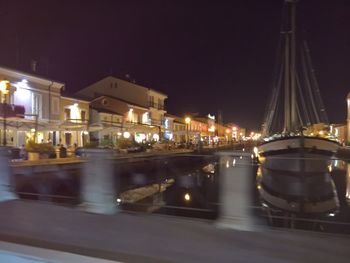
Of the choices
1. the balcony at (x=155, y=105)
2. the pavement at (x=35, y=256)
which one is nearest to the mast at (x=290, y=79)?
the pavement at (x=35, y=256)

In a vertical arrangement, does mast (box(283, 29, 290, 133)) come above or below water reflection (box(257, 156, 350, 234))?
above

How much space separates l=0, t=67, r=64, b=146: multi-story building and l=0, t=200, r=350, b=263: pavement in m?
25.2

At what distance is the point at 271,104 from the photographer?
41.9 metres

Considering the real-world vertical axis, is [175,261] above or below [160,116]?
below

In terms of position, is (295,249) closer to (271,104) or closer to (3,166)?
(3,166)

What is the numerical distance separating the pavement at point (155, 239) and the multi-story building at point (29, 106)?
25.2m

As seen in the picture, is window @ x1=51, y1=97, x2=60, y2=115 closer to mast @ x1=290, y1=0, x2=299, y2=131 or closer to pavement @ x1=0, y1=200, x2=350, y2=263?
mast @ x1=290, y1=0, x2=299, y2=131

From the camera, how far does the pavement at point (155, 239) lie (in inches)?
226

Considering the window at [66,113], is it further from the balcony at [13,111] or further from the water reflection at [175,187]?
the water reflection at [175,187]

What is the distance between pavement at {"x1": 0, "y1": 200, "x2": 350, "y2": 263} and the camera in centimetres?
574

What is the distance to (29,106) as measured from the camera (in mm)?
40625

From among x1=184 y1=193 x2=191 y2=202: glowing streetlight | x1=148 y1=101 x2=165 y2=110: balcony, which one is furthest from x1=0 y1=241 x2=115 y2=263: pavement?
x1=148 y1=101 x2=165 y2=110: balcony

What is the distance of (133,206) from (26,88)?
111 feet

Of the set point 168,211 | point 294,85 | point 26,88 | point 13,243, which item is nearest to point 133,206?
point 168,211
